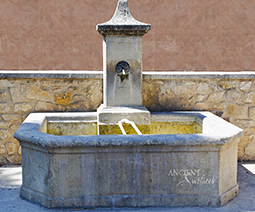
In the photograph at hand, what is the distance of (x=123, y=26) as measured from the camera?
124 inches

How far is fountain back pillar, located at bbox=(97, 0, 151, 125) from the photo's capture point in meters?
3.21

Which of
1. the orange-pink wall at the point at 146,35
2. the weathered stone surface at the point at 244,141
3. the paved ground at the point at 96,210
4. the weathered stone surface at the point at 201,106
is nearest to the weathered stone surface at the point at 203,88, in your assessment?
the weathered stone surface at the point at 201,106

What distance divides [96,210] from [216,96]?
2.17 m

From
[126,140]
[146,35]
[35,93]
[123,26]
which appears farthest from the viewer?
[146,35]

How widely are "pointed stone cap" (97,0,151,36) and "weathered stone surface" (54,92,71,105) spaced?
961 mm

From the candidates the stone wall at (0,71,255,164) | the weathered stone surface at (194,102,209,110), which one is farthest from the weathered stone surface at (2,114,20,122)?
the weathered stone surface at (194,102,209,110)

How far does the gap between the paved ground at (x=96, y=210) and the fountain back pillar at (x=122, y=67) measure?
3.65ft

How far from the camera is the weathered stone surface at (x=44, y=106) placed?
371 centimetres

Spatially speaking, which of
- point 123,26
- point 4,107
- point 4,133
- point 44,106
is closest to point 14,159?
point 4,133

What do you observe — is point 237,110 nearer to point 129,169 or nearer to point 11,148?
point 129,169

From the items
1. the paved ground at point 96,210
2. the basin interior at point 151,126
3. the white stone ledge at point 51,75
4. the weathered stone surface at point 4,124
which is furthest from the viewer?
the weathered stone surface at point 4,124

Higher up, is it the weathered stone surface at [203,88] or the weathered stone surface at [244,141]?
the weathered stone surface at [203,88]

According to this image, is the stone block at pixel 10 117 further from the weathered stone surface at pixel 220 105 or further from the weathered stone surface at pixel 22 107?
the weathered stone surface at pixel 220 105

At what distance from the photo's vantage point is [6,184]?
3051mm
